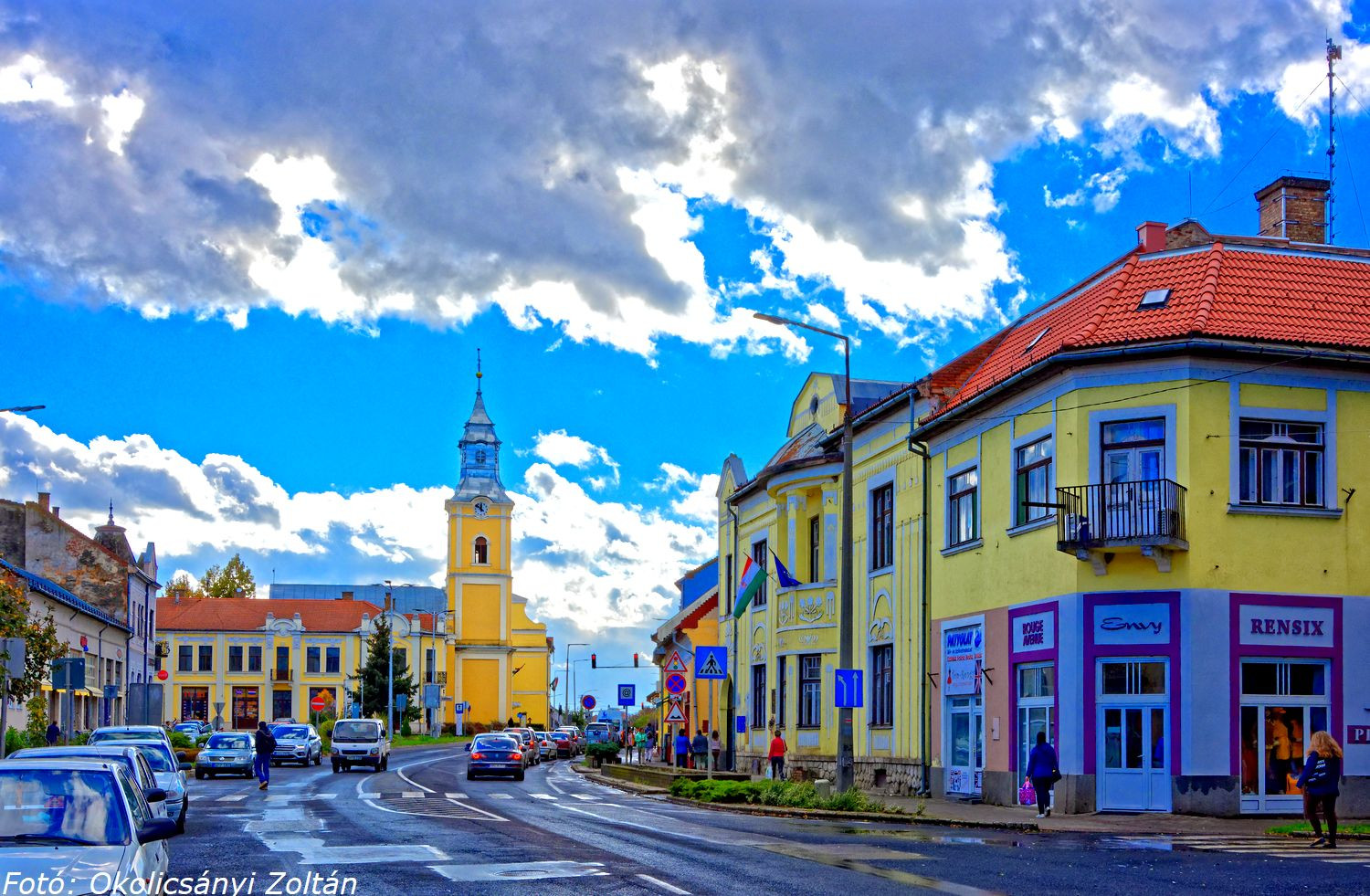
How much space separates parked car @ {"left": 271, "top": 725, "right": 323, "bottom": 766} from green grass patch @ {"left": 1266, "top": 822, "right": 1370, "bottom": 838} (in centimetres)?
3909

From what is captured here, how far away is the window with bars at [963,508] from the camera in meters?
32.3

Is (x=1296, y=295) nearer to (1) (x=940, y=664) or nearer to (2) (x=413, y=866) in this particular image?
(1) (x=940, y=664)

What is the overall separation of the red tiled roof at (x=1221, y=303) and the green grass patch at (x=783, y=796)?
845 cm

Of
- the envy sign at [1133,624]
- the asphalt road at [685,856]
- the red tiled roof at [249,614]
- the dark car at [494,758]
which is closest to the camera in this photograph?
the asphalt road at [685,856]

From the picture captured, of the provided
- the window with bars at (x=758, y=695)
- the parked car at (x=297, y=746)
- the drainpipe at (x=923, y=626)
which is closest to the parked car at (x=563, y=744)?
the parked car at (x=297, y=746)

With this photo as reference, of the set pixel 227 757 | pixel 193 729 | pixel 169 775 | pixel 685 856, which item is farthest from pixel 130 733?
pixel 193 729

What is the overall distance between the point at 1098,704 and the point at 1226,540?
3.58m

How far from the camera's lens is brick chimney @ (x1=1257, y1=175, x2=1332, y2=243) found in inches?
1302

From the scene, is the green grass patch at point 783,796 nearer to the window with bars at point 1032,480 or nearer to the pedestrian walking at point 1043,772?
the pedestrian walking at point 1043,772

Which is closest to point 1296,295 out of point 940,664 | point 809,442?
point 940,664

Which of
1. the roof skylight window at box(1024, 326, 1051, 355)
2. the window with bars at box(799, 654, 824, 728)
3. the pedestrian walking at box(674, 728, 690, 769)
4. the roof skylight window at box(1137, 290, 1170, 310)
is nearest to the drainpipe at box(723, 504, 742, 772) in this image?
the pedestrian walking at box(674, 728, 690, 769)

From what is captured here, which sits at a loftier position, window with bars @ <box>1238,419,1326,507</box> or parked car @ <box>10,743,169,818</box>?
window with bars @ <box>1238,419,1326,507</box>

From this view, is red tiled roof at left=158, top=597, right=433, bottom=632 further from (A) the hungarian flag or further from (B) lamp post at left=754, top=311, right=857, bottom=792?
(B) lamp post at left=754, top=311, right=857, bottom=792

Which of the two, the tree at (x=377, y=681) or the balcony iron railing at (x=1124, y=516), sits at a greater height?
the balcony iron railing at (x=1124, y=516)
